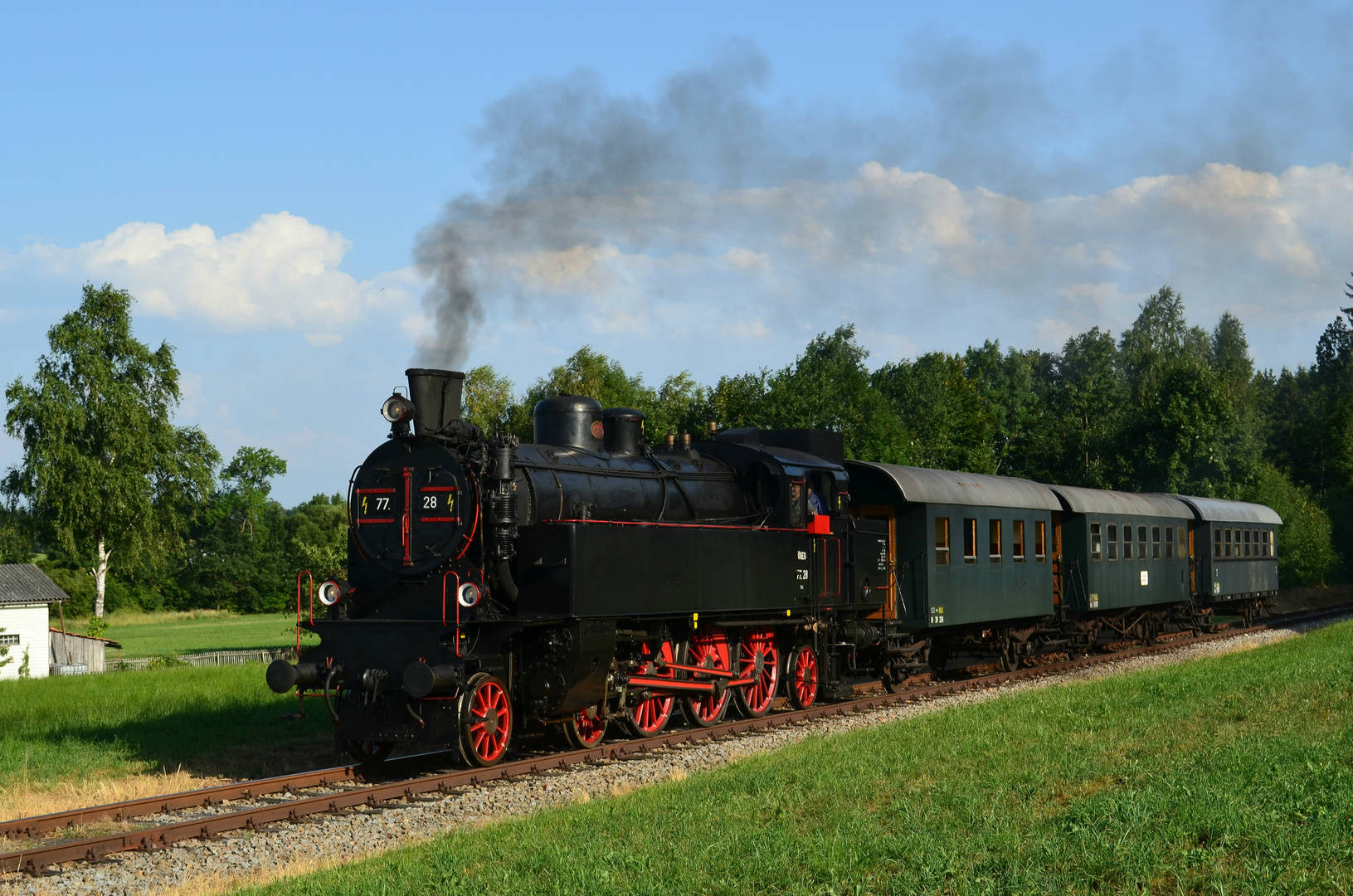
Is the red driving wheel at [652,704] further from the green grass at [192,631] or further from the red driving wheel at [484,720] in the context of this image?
the green grass at [192,631]

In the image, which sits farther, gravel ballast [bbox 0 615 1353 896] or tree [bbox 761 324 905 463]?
tree [bbox 761 324 905 463]

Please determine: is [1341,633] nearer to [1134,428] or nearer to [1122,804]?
[1122,804]

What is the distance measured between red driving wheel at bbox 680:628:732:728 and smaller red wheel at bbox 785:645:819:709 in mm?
1517

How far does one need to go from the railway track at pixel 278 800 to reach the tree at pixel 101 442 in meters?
30.5

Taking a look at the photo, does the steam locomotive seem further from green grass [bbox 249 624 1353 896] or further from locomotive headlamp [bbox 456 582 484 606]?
green grass [bbox 249 624 1353 896]

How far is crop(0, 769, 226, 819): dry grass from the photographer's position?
9.99 m

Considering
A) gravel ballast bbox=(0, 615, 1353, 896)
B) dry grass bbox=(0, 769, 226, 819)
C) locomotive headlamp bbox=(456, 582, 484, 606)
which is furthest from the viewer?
locomotive headlamp bbox=(456, 582, 484, 606)

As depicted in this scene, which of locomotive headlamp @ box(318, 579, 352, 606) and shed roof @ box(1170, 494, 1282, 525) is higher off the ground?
shed roof @ box(1170, 494, 1282, 525)

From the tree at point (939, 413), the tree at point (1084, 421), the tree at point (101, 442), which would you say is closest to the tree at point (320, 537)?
the tree at point (101, 442)

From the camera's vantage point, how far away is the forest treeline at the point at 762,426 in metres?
38.2

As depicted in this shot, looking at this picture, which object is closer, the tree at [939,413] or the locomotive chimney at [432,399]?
the locomotive chimney at [432,399]

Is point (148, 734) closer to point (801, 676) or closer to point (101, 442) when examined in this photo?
point (801, 676)

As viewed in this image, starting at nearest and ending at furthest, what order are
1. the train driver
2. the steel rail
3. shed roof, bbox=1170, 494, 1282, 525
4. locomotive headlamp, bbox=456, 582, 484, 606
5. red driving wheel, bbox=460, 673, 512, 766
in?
A: the steel rail → locomotive headlamp, bbox=456, 582, 484, 606 → red driving wheel, bbox=460, 673, 512, 766 → the train driver → shed roof, bbox=1170, 494, 1282, 525

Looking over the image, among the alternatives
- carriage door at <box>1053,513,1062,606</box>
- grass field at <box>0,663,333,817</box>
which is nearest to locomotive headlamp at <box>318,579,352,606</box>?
grass field at <box>0,663,333,817</box>
